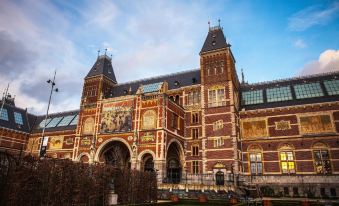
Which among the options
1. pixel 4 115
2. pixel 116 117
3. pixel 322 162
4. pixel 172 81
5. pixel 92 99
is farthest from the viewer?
pixel 4 115

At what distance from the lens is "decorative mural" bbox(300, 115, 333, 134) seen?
106 ft

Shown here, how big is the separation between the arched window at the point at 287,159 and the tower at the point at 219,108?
19.1ft

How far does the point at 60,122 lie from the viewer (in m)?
55.2

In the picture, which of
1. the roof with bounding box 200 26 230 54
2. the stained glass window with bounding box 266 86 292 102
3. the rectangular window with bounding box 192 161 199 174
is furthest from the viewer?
the roof with bounding box 200 26 230 54

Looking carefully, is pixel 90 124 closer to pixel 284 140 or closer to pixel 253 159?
pixel 253 159

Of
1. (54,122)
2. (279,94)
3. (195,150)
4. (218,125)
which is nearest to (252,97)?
(279,94)

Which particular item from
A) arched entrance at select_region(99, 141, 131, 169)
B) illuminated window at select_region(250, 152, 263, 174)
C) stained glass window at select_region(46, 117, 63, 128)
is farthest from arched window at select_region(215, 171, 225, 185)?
stained glass window at select_region(46, 117, 63, 128)

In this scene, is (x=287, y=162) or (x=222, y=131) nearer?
(x=287, y=162)

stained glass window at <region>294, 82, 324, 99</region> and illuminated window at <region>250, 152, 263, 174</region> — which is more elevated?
stained glass window at <region>294, 82, 324, 99</region>

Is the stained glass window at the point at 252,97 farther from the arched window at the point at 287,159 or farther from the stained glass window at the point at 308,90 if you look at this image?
the arched window at the point at 287,159

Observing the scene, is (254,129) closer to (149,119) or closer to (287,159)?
(287,159)

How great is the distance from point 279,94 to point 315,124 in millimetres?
7254

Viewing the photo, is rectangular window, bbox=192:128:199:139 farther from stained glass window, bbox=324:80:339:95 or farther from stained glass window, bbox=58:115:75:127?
stained glass window, bbox=58:115:75:127

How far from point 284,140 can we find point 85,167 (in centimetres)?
2739
